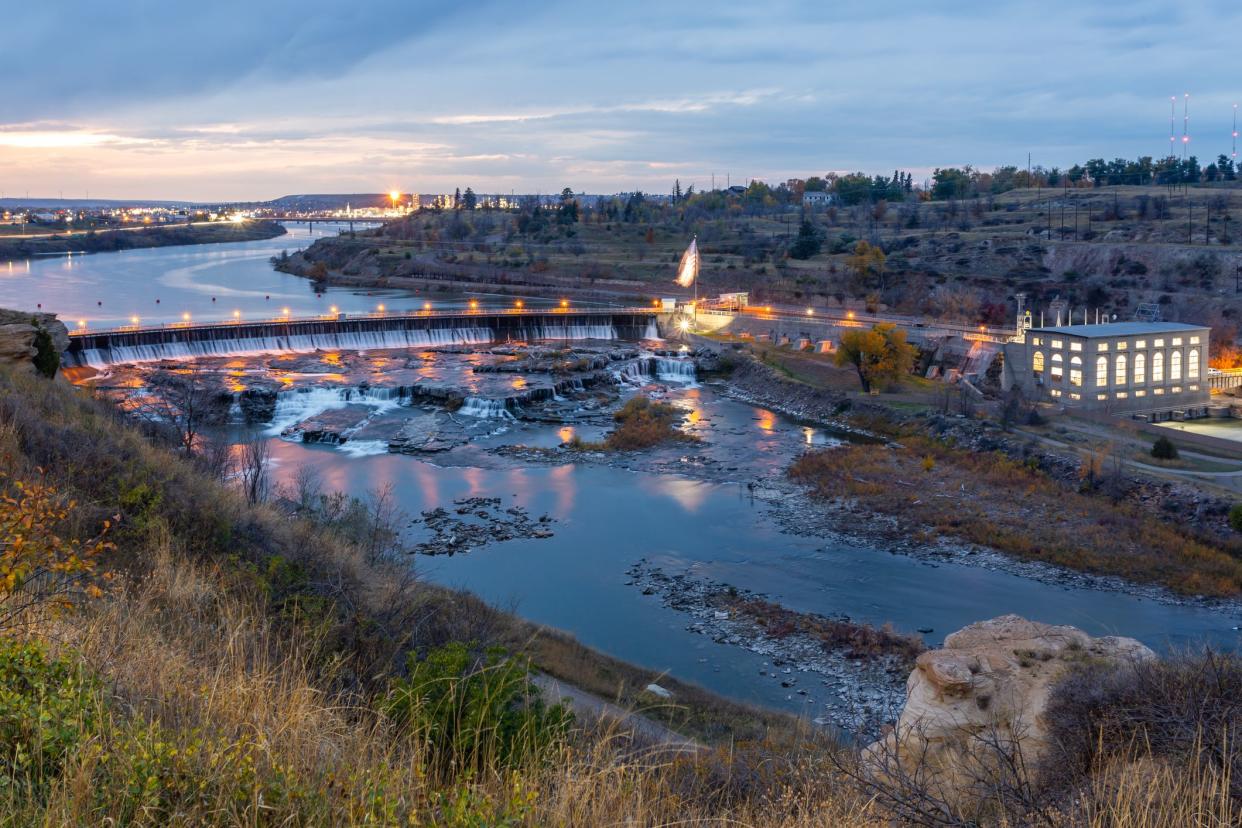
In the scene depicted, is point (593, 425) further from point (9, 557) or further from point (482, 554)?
point (9, 557)

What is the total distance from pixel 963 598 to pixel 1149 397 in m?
17.1

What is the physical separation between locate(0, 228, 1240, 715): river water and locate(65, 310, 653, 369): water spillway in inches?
576

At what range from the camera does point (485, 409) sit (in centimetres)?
3312

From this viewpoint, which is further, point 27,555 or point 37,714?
point 27,555

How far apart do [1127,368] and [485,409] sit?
801 inches

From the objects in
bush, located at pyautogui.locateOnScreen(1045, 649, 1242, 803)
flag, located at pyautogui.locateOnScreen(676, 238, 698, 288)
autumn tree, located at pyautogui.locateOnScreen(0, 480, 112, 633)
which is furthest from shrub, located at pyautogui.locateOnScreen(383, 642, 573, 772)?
flag, located at pyautogui.locateOnScreen(676, 238, 698, 288)

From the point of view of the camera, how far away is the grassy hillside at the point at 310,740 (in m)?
3.15

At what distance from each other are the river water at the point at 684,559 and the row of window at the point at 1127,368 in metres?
7.92

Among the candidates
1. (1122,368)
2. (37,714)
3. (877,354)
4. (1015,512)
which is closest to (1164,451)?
(1015,512)

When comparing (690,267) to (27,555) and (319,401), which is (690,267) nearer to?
(319,401)


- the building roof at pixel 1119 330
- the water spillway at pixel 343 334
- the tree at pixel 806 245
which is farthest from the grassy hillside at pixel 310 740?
the tree at pixel 806 245

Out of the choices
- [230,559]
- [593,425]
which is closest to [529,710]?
[230,559]

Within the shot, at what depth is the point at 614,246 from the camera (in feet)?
283

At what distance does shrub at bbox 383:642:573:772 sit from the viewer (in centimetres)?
489
